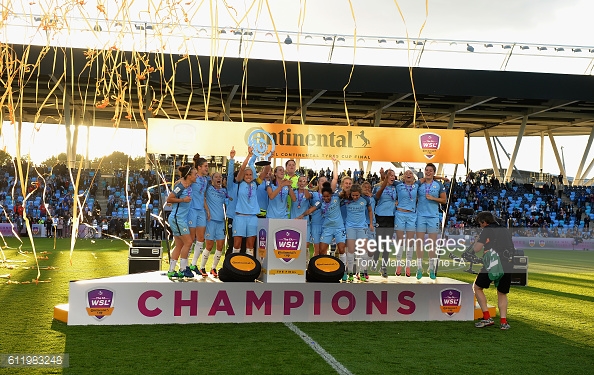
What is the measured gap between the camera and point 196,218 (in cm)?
Result: 845

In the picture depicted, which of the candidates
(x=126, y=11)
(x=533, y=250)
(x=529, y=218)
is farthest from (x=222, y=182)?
(x=529, y=218)

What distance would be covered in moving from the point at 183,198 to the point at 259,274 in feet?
4.29

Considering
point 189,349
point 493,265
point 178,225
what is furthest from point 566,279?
point 189,349

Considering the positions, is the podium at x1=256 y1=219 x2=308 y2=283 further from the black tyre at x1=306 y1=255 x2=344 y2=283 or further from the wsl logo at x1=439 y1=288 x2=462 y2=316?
the wsl logo at x1=439 y1=288 x2=462 y2=316

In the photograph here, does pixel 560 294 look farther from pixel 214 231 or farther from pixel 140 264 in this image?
pixel 140 264

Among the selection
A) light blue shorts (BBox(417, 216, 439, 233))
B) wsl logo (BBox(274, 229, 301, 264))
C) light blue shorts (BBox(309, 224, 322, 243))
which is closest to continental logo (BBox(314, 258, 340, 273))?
wsl logo (BBox(274, 229, 301, 264))

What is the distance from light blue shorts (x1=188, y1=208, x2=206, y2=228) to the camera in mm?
8305

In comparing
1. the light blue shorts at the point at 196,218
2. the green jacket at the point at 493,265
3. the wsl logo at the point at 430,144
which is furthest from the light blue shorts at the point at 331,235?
the wsl logo at the point at 430,144

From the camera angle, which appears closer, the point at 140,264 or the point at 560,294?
the point at 140,264

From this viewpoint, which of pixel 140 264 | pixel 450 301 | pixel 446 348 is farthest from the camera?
pixel 140 264

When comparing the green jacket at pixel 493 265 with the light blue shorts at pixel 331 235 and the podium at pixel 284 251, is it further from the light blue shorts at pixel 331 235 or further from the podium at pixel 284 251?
the light blue shorts at pixel 331 235

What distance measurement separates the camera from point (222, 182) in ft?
31.1

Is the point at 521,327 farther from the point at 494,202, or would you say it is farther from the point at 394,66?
the point at 494,202

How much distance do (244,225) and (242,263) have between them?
122 cm
